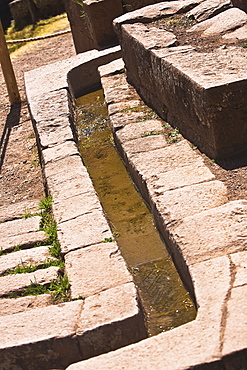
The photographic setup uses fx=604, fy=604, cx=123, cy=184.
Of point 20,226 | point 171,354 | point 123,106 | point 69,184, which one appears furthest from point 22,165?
point 171,354

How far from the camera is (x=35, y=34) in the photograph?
45.4 ft

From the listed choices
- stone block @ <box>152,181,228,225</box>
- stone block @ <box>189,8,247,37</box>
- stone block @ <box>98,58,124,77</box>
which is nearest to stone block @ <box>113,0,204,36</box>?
stone block @ <box>98,58,124,77</box>

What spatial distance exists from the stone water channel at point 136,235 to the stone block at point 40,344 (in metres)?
0.48

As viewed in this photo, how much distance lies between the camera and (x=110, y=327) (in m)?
3.13

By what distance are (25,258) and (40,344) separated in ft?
3.68

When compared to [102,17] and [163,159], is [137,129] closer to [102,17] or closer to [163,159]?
[163,159]

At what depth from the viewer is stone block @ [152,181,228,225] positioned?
399cm

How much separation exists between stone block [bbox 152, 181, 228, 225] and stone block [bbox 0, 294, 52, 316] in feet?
3.07

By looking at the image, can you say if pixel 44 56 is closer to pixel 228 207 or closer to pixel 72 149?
pixel 72 149

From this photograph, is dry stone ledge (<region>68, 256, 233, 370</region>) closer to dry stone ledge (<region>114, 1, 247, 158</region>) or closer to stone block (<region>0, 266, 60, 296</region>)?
stone block (<region>0, 266, 60, 296</region>)

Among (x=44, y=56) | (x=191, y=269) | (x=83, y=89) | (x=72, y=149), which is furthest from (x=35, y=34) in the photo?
(x=191, y=269)

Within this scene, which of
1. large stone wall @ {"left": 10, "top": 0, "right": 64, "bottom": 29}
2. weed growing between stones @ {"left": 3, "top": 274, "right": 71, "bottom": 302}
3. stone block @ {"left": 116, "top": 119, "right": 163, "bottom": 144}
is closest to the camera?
weed growing between stones @ {"left": 3, "top": 274, "right": 71, "bottom": 302}

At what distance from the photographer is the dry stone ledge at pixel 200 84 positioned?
4484mm

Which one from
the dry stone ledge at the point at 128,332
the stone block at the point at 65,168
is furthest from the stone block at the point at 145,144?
the dry stone ledge at the point at 128,332
